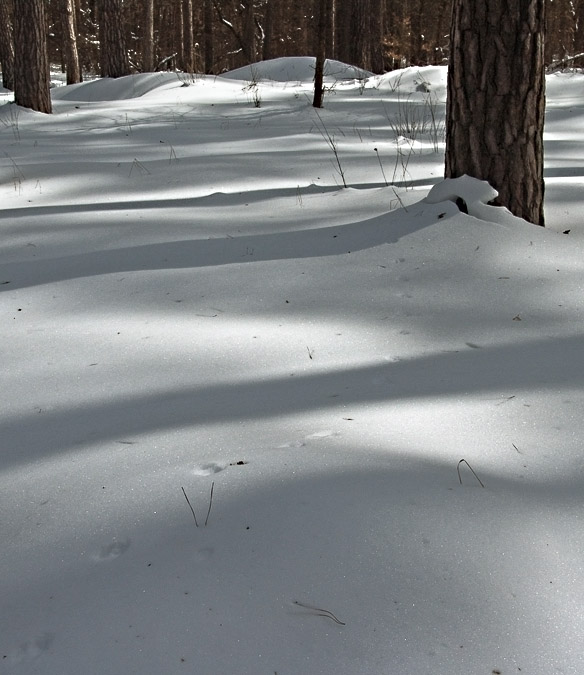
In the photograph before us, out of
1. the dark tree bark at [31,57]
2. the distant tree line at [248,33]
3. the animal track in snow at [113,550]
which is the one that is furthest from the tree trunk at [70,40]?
the animal track in snow at [113,550]

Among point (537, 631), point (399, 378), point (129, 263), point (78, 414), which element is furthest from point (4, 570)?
point (129, 263)

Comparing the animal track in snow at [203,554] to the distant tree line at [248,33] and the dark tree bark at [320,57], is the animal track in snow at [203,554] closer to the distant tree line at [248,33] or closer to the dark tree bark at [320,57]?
the dark tree bark at [320,57]

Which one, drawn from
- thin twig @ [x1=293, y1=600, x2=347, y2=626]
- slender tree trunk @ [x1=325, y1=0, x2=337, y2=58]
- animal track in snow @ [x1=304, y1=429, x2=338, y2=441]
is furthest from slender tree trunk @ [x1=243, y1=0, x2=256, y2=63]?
thin twig @ [x1=293, y1=600, x2=347, y2=626]

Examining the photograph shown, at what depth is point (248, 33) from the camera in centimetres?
1984

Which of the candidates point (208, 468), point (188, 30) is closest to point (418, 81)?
point (208, 468)

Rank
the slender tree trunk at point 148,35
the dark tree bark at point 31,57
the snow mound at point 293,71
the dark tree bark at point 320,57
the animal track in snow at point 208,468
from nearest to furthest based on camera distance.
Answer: the animal track in snow at point 208,468 → the dark tree bark at point 320,57 → the dark tree bark at point 31,57 → the snow mound at point 293,71 → the slender tree trunk at point 148,35

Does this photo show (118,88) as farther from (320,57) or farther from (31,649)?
(31,649)

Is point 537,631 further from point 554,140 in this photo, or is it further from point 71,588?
point 554,140

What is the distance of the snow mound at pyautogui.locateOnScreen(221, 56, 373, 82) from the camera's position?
37.8ft

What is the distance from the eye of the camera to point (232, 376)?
239cm

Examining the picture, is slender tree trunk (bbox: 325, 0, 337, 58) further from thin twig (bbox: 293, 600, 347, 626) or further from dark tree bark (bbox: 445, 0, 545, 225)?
thin twig (bbox: 293, 600, 347, 626)

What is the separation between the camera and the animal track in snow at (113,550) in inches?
56.7

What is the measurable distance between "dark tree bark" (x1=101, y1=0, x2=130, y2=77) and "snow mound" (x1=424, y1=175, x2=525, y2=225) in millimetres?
9978

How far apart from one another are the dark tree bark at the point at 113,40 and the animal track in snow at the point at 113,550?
1221 cm
